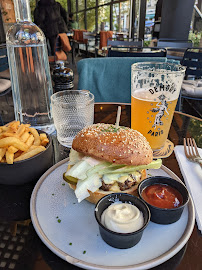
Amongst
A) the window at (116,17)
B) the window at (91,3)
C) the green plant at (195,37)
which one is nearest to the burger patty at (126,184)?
the green plant at (195,37)

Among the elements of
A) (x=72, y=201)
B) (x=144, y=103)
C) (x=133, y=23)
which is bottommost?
(x=72, y=201)

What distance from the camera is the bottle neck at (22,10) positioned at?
1.31m

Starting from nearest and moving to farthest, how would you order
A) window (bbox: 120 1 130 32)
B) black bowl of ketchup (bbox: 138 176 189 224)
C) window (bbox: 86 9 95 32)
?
1. black bowl of ketchup (bbox: 138 176 189 224)
2. window (bbox: 120 1 130 32)
3. window (bbox: 86 9 95 32)

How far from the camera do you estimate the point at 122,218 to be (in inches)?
27.5

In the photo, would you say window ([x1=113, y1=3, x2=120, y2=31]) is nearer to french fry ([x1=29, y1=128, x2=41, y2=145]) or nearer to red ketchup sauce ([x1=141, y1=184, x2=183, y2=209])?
french fry ([x1=29, y1=128, x2=41, y2=145])

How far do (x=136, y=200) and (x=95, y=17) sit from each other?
16050 mm

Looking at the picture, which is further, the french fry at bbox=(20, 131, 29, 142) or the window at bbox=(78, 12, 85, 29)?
the window at bbox=(78, 12, 85, 29)

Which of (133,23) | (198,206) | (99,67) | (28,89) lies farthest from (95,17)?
(198,206)

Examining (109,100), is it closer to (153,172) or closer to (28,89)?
(28,89)

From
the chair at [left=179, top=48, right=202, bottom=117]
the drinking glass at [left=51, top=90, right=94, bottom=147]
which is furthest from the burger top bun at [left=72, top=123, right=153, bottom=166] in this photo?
the chair at [left=179, top=48, right=202, bottom=117]

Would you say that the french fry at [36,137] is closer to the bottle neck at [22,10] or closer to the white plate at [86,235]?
the white plate at [86,235]

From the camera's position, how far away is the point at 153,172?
1085mm

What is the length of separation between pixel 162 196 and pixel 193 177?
0.29 m

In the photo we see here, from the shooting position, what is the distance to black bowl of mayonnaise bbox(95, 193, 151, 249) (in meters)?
0.65
